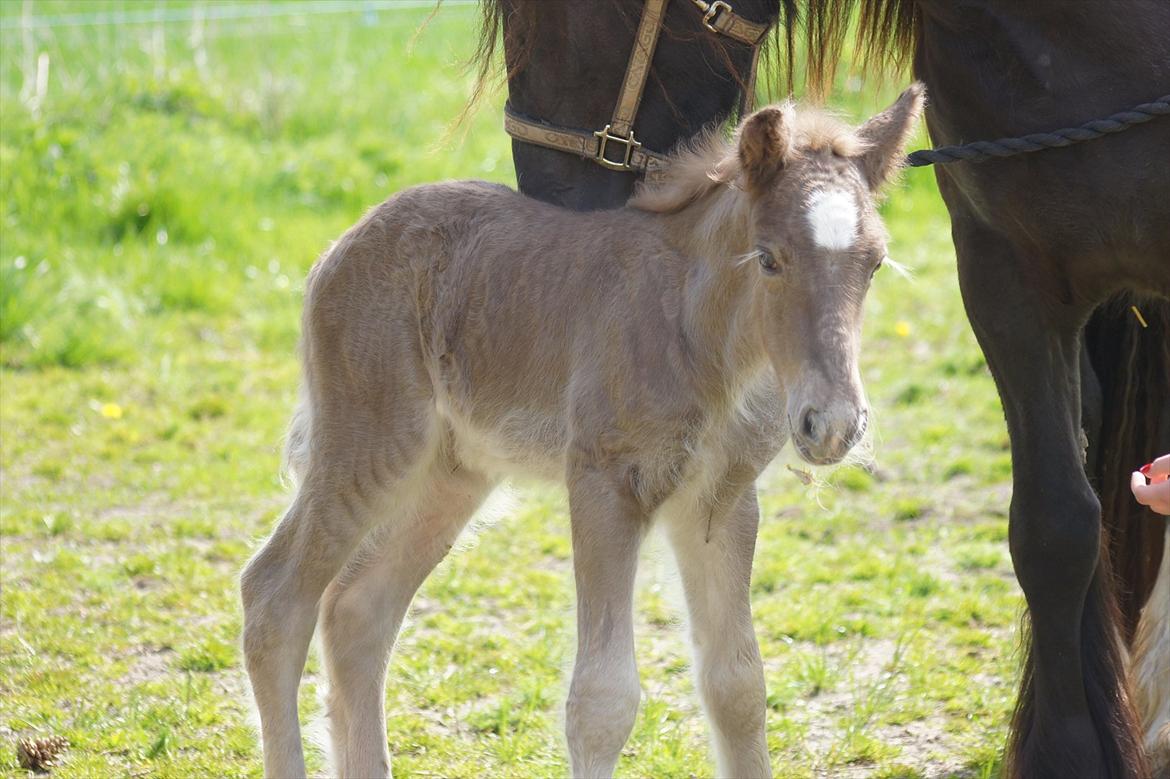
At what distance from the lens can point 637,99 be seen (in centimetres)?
306

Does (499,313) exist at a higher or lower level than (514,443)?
higher

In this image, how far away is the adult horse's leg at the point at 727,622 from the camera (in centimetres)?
306

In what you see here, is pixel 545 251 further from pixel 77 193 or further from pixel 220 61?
pixel 220 61

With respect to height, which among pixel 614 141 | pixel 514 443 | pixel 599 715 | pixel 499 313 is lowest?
pixel 599 715

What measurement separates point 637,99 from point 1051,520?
1.32 metres

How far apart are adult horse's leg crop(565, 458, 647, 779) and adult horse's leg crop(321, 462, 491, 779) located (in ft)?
2.14

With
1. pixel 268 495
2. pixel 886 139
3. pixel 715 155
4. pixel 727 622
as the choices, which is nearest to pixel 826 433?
pixel 886 139

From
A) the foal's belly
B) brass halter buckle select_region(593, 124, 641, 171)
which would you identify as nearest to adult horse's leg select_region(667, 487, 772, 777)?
the foal's belly

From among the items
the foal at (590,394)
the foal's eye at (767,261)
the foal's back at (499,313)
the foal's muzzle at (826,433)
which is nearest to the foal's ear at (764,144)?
the foal at (590,394)

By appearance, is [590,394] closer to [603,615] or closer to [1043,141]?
[603,615]

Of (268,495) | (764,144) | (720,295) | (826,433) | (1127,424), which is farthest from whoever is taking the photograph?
(268,495)

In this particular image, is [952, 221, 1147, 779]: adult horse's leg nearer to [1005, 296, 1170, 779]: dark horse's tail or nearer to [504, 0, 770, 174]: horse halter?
[1005, 296, 1170, 779]: dark horse's tail

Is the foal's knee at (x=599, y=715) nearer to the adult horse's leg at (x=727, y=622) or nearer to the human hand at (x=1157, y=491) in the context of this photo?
the adult horse's leg at (x=727, y=622)

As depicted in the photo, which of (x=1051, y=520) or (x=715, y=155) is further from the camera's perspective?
(x=1051, y=520)
